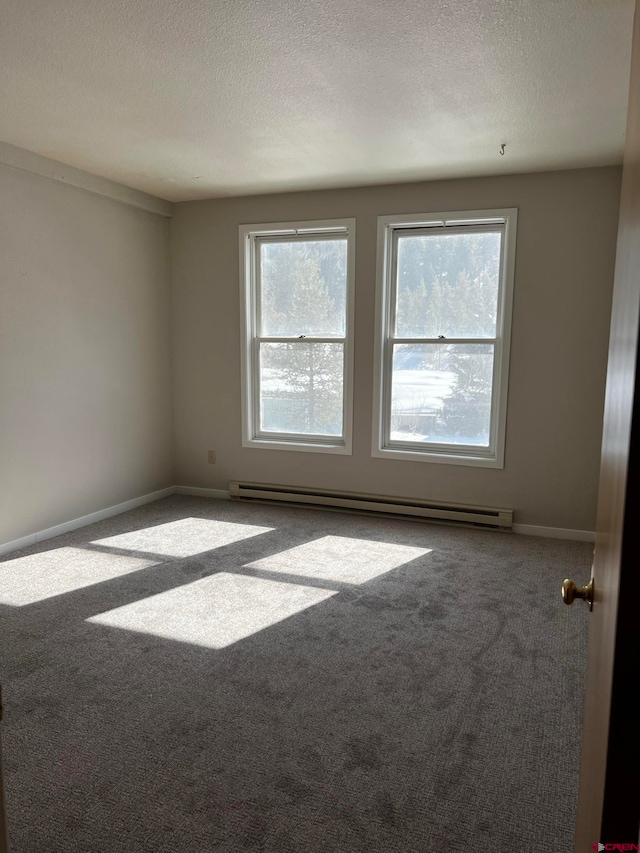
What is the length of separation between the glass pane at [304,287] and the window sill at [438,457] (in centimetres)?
106

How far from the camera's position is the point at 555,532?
13.9 ft

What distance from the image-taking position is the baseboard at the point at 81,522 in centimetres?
388

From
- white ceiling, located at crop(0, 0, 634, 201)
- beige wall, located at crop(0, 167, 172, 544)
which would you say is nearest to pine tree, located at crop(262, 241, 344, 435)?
white ceiling, located at crop(0, 0, 634, 201)

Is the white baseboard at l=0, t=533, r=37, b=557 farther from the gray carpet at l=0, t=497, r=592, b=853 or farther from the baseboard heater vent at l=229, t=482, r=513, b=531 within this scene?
the baseboard heater vent at l=229, t=482, r=513, b=531

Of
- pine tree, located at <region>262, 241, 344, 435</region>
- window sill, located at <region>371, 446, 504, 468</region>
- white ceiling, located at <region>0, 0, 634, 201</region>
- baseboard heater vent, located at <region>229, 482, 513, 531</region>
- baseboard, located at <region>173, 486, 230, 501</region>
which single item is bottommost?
baseboard, located at <region>173, 486, 230, 501</region>

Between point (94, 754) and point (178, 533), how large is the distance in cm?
236

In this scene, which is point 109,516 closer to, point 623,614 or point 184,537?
point 184,537

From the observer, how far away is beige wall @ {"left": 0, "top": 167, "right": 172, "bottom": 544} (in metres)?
3.77

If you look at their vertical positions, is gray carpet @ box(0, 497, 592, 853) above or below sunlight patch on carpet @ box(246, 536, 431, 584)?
below

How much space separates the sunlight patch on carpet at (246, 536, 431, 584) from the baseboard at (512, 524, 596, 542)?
2.90 feet

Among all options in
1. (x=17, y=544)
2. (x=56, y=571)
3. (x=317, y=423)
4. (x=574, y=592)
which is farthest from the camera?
(x=317, y=423)

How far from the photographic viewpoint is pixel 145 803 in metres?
1.71

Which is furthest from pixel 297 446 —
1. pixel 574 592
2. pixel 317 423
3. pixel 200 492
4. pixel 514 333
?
pixel 574 592

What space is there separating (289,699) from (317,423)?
293cm
